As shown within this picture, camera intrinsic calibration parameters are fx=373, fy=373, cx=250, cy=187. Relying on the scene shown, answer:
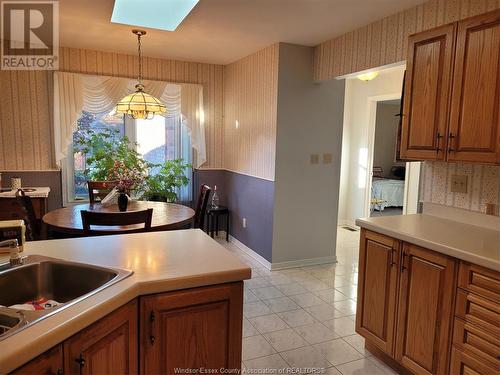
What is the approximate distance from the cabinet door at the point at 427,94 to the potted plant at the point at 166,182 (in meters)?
3.18

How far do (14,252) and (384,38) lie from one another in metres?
2.95

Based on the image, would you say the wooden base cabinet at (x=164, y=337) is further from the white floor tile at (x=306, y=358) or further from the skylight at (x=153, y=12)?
the skylight at (x=153, y=12)

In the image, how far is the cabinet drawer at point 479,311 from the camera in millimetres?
1652

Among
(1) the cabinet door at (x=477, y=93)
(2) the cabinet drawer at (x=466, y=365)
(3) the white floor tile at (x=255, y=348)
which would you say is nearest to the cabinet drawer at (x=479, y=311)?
(2) the cabinet drawer at (x=466, y=365)

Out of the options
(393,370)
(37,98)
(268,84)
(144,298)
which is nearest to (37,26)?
(37,98)

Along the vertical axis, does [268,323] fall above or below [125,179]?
below

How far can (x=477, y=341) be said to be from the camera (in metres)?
1.73

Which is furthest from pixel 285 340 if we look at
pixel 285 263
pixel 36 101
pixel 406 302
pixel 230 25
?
pixel 36 101

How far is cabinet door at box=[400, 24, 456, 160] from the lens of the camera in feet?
7.04

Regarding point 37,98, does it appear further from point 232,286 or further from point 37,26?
point 232,286

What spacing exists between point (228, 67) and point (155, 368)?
4.37 meters

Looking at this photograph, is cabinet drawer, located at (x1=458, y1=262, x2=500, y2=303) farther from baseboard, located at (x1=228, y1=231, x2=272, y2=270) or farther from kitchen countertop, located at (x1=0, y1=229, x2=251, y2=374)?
baseboard, located at (x1=228, y1=231, x2=272, y2=270)

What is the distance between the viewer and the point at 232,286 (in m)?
1.54

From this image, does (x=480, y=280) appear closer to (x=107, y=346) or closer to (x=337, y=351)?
(x=337, y=351)
